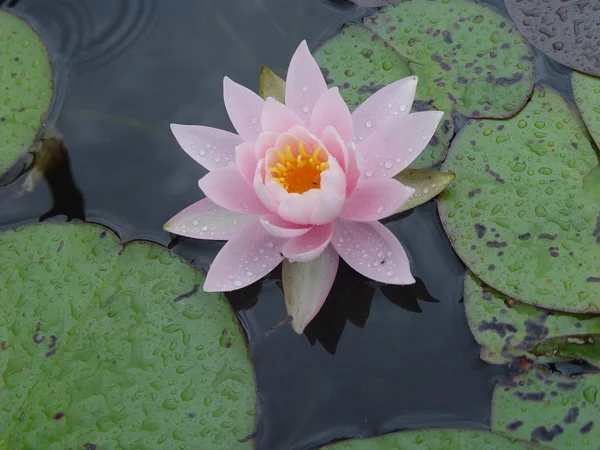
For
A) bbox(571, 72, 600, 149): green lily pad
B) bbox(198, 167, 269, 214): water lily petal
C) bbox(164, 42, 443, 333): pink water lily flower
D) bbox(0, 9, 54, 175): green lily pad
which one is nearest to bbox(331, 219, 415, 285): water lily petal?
bbox(164, 42, 443, 333): pink water lily flower

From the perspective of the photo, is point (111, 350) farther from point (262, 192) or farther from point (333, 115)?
point (333, 115)

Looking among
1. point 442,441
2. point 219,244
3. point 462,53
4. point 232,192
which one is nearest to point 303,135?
point 232,192

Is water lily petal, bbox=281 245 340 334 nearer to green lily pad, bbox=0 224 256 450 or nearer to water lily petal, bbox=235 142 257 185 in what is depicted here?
green lily pad, bbox=0 224 256 450

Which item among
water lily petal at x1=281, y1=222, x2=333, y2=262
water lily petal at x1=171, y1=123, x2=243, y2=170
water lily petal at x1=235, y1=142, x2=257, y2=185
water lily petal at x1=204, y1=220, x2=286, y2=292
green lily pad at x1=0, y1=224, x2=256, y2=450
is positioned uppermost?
water lily petal at x1=235, y1=142, x2=257, y2=185

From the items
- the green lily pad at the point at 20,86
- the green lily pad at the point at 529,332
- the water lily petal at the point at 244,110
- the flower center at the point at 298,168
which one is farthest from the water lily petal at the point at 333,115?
the green lily pad at the point at 20,86

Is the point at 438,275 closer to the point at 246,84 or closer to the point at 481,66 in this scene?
the point at 481,66

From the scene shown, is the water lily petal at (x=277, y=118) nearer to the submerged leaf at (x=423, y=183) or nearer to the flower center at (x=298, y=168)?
the flower center at (x=298, y=168)
